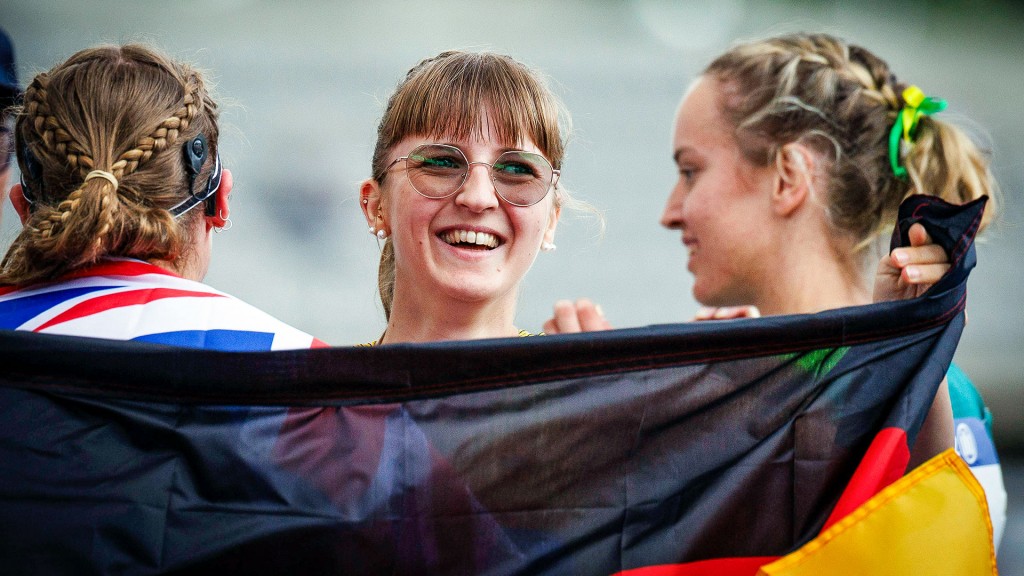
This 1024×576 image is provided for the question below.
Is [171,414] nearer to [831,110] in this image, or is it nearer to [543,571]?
[543,571]

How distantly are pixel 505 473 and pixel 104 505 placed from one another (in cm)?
57

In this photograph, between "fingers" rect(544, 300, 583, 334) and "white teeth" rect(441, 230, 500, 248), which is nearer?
"white teeth" rect(441, 230, 500, 248)

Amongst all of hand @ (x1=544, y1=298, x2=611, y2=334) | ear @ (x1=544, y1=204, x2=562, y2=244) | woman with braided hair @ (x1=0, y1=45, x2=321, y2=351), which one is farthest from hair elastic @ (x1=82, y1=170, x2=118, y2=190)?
hand @ (x1=544, y1=298, x2=611, y2=334)

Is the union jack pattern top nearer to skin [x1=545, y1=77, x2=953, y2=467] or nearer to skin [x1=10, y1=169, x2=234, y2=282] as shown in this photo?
skin [x1=10, y1=169, x2=234, y2=282]

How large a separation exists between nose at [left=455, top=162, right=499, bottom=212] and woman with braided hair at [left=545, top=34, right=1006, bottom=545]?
2.60 ft

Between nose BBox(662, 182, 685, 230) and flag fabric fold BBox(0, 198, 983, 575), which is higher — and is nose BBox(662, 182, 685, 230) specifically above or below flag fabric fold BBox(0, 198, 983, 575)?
above

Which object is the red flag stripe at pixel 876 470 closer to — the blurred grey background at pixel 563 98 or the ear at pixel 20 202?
the ear at pixel 20 202

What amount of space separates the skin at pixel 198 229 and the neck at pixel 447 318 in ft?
1.46

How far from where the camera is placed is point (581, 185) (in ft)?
22.4

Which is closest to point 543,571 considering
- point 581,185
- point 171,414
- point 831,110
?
point 171,414

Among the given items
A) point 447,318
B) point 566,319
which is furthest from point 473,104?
point 566,319

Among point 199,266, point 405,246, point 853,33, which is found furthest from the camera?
point 853,33

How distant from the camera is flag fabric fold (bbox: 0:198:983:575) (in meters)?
1.33

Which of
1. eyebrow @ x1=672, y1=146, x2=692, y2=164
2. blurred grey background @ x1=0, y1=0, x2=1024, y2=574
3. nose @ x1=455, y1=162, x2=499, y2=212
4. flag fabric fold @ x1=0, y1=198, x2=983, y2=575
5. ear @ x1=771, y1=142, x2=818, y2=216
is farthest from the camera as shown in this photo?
blurred grey background @ x1=0, y1=0, x2=1024, y2=574
